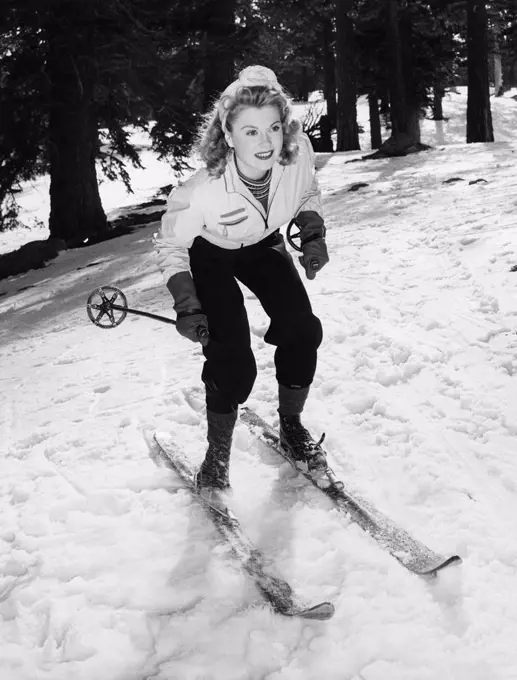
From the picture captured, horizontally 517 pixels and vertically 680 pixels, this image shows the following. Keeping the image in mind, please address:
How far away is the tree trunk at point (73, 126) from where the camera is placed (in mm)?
10625

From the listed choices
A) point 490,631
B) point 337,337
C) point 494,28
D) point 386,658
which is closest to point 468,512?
point 490,631

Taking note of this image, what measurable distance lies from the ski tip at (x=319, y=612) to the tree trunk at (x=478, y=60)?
18.0m

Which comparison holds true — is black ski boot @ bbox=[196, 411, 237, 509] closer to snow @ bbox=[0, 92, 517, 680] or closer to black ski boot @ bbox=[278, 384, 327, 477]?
snow @ bbox=[0, 92, 517, 680]

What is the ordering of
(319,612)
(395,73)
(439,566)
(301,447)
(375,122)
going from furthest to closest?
1. (375,122)
2. (395,73)
3. (301,447)
4. (439,566)
5. (319,612)

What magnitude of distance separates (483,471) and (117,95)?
10766 mm

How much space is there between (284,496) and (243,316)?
98 centimetres

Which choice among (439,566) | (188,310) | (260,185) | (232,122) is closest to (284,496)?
(439,566)

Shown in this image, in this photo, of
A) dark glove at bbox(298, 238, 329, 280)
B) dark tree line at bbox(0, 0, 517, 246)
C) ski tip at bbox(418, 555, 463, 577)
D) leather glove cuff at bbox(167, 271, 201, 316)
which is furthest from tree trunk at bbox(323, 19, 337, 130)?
ski tip at bbox(418, 555, 463, 577)

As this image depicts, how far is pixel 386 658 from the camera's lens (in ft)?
7.40

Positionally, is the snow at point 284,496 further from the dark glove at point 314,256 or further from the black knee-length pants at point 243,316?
the dark glove at point 314,256

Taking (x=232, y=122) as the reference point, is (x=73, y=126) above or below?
above

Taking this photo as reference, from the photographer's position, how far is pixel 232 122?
3.06 meters

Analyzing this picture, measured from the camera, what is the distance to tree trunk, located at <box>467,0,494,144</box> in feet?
57.0

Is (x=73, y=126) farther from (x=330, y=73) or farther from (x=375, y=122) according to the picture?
(x=375, y=122)
